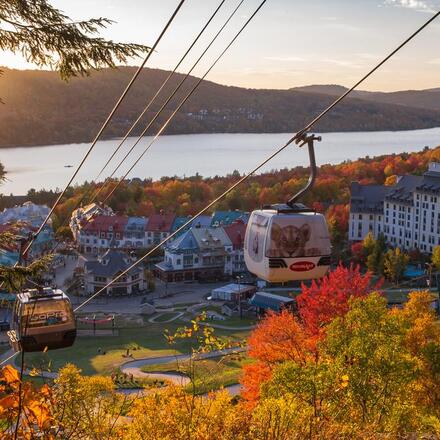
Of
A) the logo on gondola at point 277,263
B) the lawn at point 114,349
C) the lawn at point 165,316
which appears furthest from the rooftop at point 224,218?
the logo on gondola at point 277,263

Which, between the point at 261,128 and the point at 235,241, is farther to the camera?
the point at 261,128

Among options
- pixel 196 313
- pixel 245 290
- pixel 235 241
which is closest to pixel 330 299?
pixel 196 313

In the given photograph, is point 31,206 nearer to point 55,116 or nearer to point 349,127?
point 55,116

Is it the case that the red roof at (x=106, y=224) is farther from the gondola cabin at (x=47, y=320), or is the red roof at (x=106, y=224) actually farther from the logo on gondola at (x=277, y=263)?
the logo on gondola at (x=277, y=263)

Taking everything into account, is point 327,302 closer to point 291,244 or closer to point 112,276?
point 291,244

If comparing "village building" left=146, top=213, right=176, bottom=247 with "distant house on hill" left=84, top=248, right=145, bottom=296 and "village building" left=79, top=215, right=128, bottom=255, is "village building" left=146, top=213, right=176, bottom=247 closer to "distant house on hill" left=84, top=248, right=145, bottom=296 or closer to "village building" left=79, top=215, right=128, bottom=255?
"village building" left=79, top=215, right=128, bottom=255

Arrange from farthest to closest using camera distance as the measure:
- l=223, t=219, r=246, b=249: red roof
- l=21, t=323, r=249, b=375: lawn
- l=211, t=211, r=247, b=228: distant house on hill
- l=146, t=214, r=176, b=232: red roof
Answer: l=211, t=211, r=247, b=228: distant house on hill → l=146, t=214, r=176, b=232: red roof → l=223, t=219, r=246, b=249: red roof → l=21, t=323, r=249, b=375: lawn

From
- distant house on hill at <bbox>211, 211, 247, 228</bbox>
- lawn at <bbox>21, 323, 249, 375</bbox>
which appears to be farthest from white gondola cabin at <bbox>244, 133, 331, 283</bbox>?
distant house on hill at <bbox>211, 211, 247, 228</bbox>
